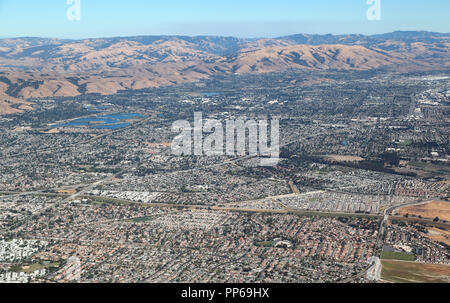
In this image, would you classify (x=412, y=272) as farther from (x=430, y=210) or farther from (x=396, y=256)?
(x=430, y=210)

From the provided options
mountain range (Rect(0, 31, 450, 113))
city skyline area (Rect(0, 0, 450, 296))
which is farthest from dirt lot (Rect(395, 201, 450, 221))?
mountain range (Rect(0, 31, 450, 113))

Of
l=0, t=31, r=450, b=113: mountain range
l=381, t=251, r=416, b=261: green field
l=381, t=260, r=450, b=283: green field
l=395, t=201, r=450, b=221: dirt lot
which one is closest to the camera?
l=381, t=260, r=450, b=283: green field

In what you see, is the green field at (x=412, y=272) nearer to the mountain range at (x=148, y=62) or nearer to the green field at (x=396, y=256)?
the green field at (x=396, y=256)

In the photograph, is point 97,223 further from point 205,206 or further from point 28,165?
point 28,165

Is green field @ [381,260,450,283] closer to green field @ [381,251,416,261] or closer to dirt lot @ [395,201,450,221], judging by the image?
green field @ [381,251,416,261]

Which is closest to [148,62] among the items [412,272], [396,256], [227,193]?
[227,193]

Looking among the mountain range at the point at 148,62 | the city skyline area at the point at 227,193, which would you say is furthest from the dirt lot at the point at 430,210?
the mountain range at the point at 148,62
